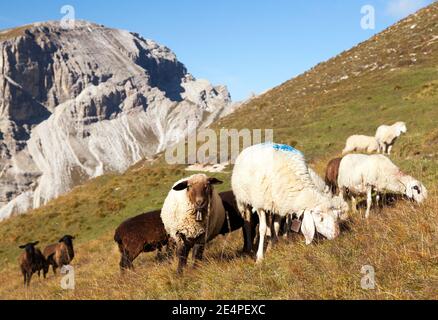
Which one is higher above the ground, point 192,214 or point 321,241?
point 192,214

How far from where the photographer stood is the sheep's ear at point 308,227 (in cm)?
834

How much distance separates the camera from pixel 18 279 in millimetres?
20703

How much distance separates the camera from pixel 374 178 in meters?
A: 12.9

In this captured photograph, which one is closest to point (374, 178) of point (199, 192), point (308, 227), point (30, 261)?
point (308, 227)

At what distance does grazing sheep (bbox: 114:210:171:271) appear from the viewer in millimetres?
12336

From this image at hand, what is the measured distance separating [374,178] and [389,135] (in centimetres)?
1477

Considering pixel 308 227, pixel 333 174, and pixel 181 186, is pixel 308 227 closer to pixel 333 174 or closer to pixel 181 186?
pixel 181 186

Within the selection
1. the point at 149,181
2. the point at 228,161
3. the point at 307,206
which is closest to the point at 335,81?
the point at 228,161

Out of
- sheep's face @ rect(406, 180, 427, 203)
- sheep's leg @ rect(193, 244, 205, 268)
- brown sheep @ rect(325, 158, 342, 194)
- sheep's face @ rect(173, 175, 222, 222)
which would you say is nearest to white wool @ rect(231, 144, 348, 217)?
sheep's face @ rect(173, 175, 222, 222)

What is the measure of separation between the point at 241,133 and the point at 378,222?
37143mm

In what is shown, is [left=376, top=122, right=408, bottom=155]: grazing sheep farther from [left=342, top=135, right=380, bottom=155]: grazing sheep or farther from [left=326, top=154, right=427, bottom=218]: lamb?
[left=326, top=154, right=427, bottom=218]: lamb

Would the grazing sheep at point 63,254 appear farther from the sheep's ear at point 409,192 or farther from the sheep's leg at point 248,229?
the sheep's ear at point 409,192

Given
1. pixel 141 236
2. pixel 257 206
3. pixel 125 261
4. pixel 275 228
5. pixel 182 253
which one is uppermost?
pixel 257 206

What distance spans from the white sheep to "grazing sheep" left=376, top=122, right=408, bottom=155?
13139mm
